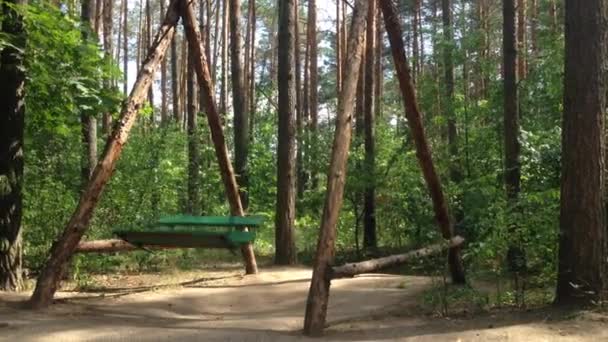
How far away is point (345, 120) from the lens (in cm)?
668

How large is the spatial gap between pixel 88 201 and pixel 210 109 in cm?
349

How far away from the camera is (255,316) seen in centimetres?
771

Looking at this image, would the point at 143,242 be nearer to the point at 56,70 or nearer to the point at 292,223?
the point at 56,70

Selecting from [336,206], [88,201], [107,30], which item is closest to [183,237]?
[88,201]

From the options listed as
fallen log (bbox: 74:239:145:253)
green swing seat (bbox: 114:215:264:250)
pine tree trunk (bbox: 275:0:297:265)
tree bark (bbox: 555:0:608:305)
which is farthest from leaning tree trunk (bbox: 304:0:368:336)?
pine tree trunk (bbox: 275:0:297:265)

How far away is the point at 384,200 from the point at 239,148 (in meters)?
4.49

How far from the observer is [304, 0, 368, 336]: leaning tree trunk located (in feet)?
20.2

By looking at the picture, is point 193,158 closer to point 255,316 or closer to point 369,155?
point 369,155

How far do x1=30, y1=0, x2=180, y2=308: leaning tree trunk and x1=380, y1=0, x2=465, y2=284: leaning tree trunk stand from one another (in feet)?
10.4

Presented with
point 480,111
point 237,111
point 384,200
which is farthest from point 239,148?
point 480,111

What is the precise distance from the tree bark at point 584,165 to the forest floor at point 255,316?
44cm

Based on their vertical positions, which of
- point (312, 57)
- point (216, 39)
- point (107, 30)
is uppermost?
point (216, 39)

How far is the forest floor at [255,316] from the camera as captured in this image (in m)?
5.93

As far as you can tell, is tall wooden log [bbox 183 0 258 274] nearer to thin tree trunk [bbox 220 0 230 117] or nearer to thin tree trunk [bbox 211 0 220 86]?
thin tree trunk [bbox 220 0 230 117]
